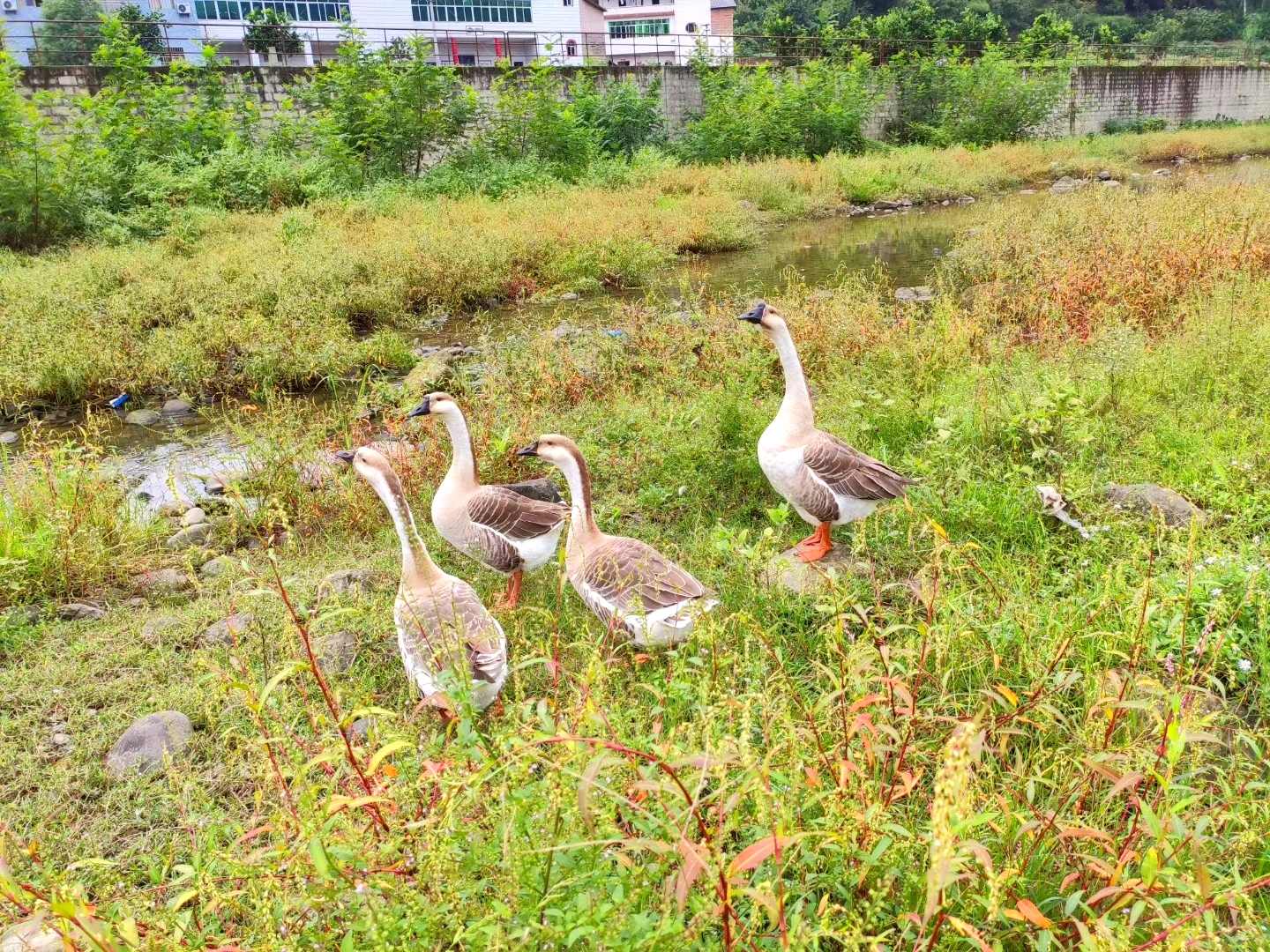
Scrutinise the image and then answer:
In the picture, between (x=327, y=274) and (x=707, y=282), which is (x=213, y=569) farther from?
(x=707, y=282)

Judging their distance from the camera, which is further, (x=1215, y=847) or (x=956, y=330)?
(x=956, y=330)

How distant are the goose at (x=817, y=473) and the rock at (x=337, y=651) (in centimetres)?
251

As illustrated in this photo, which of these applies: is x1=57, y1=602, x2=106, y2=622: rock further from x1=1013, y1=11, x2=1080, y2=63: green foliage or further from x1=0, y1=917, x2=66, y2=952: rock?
x1=1013, y1=11, x2=1080, y2=63: green foliage

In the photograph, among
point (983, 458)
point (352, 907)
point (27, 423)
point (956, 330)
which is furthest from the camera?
point (27, 423)

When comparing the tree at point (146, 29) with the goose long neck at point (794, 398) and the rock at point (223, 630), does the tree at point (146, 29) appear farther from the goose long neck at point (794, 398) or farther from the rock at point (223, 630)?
the goose long neck at point (794, 398)

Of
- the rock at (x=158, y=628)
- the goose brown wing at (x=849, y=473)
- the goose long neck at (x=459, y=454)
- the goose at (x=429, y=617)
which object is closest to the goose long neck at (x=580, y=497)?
the goose at (x=429, y=617)

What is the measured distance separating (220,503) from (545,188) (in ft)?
46.5

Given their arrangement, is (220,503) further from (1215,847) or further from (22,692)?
(1215,847)

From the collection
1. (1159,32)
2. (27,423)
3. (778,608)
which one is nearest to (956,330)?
(778,608)

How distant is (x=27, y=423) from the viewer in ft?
29.6

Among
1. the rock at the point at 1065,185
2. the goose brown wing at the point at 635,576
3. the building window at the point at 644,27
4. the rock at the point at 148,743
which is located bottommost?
the rock at the point at 148,743

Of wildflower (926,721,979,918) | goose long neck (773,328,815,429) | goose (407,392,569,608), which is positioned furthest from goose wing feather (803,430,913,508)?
wildflower (926,721,979,918)

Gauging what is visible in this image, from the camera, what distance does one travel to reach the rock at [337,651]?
414cm

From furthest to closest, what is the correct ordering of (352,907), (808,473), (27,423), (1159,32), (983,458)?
1. (1159,32)
2. (27,423)
3. (983,458)
4. (808,473)
5. (352,907)
